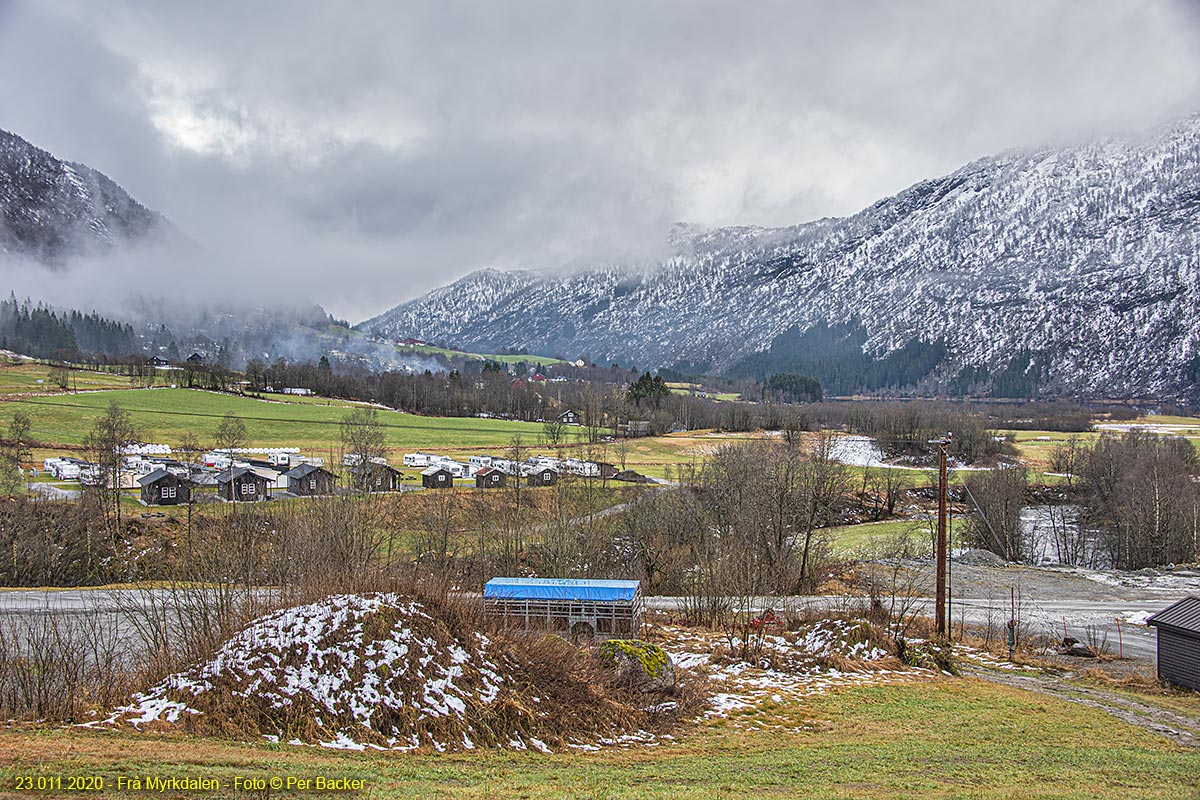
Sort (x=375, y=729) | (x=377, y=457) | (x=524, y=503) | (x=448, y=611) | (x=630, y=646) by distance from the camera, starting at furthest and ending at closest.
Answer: (x=377, y=457) → (x=524, y=503) → (x=630, y=646) → (x=448, y=611) → (x=375, y=729)

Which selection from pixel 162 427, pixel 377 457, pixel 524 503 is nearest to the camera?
pixel 524 503

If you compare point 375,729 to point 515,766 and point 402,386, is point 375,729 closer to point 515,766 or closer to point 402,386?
point 515,766

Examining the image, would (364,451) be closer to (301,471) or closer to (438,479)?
(301,471)

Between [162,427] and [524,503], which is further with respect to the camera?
[162,427]

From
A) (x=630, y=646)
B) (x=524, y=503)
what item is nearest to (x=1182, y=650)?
(x=630, y=646)

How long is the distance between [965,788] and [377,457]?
7070 centimetres

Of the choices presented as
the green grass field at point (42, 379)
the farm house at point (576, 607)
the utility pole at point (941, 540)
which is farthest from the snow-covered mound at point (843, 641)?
the green grass field at point (42, 379)

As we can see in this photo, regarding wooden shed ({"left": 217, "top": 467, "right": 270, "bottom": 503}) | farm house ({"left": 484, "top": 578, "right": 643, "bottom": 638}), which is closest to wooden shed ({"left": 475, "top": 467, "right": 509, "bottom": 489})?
wooden shed ({"left": 217, "top": 467, "right": 270, "bottom": 503})

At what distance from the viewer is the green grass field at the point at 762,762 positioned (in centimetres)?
1095

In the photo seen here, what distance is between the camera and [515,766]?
13.1 metres

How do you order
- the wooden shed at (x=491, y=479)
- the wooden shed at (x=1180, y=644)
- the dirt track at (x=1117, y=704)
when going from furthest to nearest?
1. the wooden shed at (x=491, y=479)
2. the wooden shed at (x=1180, y=644)
3. the dirt track at (x=1117, y=704)

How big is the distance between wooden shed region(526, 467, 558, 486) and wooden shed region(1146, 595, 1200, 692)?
5879 centimetres

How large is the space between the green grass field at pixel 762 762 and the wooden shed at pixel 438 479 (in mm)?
60176

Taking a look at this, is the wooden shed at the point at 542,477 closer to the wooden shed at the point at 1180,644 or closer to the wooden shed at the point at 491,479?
the wooden shed at the point at 491,479
